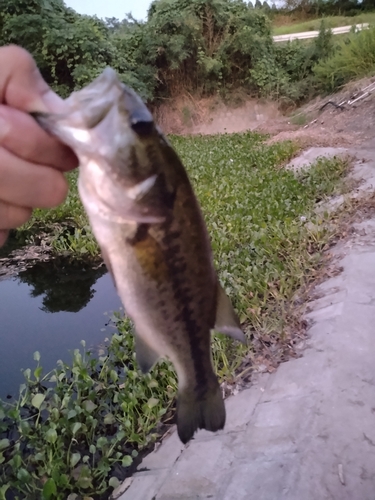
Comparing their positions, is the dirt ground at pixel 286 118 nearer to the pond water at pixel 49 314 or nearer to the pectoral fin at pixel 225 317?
the pond water at pixel 49 314

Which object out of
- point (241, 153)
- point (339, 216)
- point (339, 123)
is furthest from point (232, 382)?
point (339, 123)

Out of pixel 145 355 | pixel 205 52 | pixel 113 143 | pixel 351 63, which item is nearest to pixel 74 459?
pixel 145 355

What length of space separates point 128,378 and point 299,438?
1614mm

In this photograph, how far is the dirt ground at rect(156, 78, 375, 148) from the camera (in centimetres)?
1218

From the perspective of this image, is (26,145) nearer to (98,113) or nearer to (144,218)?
(98,113)

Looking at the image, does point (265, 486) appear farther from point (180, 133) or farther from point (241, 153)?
point (180, 133)

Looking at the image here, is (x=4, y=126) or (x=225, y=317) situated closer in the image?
(x=4, y=126)

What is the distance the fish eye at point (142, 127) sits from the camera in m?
1.16

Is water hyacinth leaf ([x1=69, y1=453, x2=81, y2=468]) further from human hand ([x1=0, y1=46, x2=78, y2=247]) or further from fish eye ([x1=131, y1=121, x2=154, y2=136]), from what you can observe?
fish eye ([x1=131, y1=121, x2=154, y2=136])

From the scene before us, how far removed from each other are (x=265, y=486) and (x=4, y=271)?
5.48 meters

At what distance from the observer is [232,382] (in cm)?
360

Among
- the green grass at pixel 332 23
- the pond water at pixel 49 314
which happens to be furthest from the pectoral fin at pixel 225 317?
the green grass at pixel 332 23

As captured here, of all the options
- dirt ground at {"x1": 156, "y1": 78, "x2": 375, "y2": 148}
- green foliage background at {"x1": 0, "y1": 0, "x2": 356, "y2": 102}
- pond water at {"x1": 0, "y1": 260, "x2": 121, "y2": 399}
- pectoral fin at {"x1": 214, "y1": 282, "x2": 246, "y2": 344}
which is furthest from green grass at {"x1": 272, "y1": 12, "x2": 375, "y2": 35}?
pectoral fin at {"x1": 214, "y1": 282, "x2": 246, "y2": 344}

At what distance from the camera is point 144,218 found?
1.21 metres
